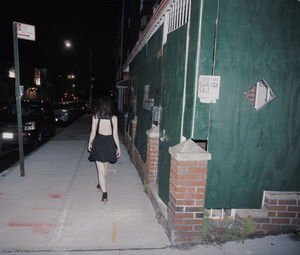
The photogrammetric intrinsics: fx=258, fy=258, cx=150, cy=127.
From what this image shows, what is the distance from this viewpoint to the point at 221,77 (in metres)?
3.44

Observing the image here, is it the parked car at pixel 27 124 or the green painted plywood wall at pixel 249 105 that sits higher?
the green painted plywood wall at pixel 249 105

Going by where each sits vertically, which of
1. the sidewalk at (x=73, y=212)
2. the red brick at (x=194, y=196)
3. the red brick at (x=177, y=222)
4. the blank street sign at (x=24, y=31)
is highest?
the blank street sign at (x=24, y=31)

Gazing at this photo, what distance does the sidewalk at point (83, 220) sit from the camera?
3.39m

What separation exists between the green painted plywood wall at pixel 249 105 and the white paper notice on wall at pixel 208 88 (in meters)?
0.09

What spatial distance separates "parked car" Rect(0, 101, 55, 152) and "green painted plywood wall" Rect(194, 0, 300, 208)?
26.2 feet

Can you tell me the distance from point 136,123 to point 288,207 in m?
5.18

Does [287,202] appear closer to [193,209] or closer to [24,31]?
[193,209]

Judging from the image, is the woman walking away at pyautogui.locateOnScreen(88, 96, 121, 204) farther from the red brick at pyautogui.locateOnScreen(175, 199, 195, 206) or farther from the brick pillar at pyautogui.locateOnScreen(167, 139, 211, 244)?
the red brick at pyautogui.locateOnScreen(175, 199, 195, 206)

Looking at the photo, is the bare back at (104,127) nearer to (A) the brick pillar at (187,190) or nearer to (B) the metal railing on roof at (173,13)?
(A) the brick pillar at (187,190)

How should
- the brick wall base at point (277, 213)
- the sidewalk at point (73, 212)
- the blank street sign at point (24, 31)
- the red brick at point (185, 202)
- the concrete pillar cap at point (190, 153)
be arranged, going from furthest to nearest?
the blank street sign at point (24, 31) → the brick wall base at point (277, 213) → the sidewalk at point (73, 212) → the red brick at point (185, 202) → the concrete pillar cap at point (190, 153)

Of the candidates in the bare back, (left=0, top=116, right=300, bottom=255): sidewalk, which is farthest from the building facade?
the bare back

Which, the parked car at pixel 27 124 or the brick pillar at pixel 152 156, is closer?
the brick pillar at pixel 152 156

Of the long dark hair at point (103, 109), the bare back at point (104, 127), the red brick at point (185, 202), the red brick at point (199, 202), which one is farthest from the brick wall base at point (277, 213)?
the long dark hair at point (103, 109)

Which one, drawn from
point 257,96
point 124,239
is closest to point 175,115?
point 257,96
